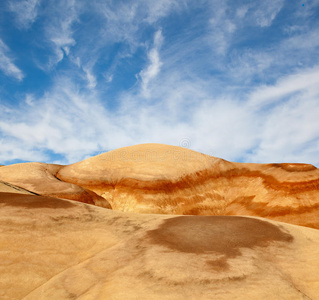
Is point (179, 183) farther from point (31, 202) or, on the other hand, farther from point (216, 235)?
point (216, 235)

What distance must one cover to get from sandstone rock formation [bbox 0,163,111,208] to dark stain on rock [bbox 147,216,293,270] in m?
10.5

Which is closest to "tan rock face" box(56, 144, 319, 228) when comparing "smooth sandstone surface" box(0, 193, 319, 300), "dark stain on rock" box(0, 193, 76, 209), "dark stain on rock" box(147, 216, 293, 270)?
"dark stain on rock" box(0, 193, 76, 209)

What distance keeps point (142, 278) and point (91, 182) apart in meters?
16.6

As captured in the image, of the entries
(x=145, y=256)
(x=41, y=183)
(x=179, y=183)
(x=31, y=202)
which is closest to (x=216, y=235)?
(x=145, y=256)

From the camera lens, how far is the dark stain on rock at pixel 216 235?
4.40m

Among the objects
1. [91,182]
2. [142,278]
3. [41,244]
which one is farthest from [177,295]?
[91,182]

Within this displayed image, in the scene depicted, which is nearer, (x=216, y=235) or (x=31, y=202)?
(x=216, y=235)

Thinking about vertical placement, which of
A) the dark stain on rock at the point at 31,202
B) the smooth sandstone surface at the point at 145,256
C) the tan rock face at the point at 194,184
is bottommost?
the smooth sandstone surface at the point at 145,256

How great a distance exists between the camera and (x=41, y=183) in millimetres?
16359

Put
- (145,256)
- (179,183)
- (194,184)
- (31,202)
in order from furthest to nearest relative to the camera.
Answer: (194,184), (179,183), (31,202), (145,256)

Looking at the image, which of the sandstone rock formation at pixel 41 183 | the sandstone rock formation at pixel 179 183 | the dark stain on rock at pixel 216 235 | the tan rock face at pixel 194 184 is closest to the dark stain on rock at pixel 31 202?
the dark stain on rock at pixel 216 235

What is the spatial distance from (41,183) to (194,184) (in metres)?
10.4

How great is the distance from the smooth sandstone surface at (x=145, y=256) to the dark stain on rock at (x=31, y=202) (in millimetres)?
21

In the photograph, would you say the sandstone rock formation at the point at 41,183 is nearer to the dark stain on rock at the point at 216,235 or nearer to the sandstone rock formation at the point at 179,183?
the sandstone rock formation at the point at 179,183
